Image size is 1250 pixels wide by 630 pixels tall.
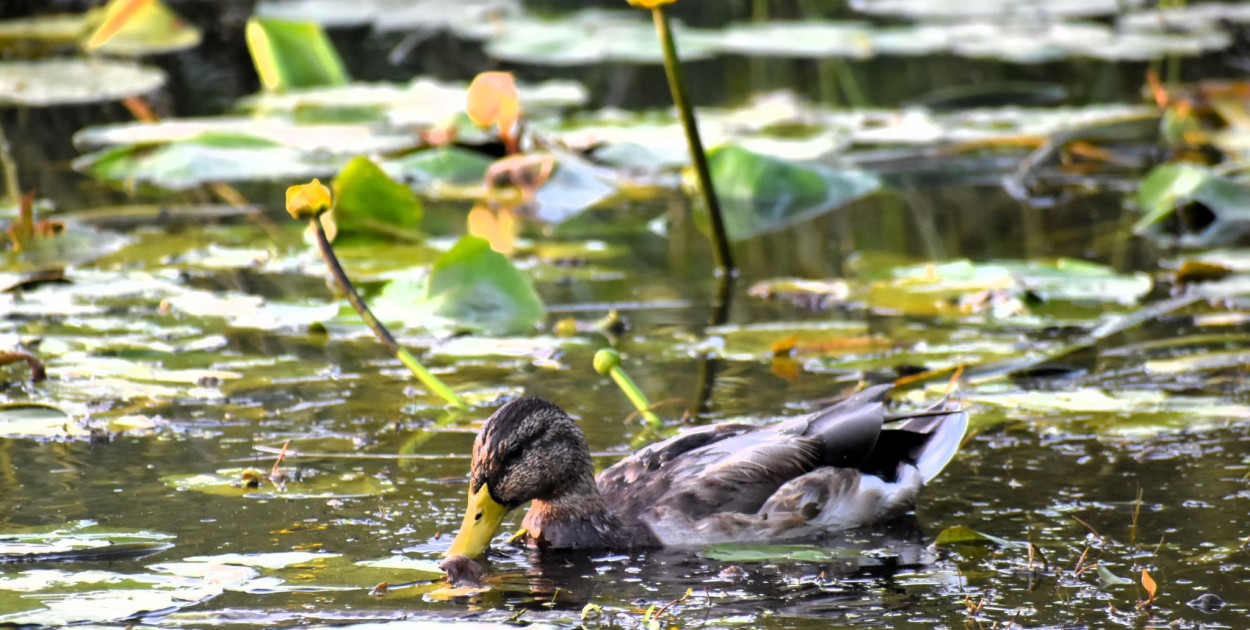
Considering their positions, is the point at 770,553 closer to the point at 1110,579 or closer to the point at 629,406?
the point at 1110,579

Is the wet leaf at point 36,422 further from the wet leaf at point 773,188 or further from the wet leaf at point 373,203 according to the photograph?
the wet leaf at point 773,188

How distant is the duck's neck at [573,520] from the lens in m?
4.13

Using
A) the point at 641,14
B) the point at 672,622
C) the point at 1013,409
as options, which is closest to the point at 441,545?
the point at 672,622

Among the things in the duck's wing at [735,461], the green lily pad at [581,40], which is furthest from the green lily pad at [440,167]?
the duck's wing at [735,461]

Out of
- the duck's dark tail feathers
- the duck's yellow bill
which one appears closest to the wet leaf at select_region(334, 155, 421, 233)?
the duck's dark tail feathers

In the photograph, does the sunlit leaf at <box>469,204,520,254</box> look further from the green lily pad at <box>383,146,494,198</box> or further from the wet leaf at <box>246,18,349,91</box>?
the wet leaf at <box>246,18,349,91</box>

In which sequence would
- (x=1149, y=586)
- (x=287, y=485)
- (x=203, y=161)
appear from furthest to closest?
1. (x=203, y=161)
2. (x=287, y=485)
3. (x=1149, y=586)

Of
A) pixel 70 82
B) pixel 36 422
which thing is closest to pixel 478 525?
pixel 36 422

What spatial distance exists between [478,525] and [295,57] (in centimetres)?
716

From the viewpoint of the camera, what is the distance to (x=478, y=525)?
13.0 feet

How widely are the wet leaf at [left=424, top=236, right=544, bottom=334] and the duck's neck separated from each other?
5.89 ft

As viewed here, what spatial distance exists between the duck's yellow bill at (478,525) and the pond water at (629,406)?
0.24 feet

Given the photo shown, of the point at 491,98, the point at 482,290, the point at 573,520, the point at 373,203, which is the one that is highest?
the point at 491,98

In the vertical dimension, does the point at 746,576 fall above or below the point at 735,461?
below
